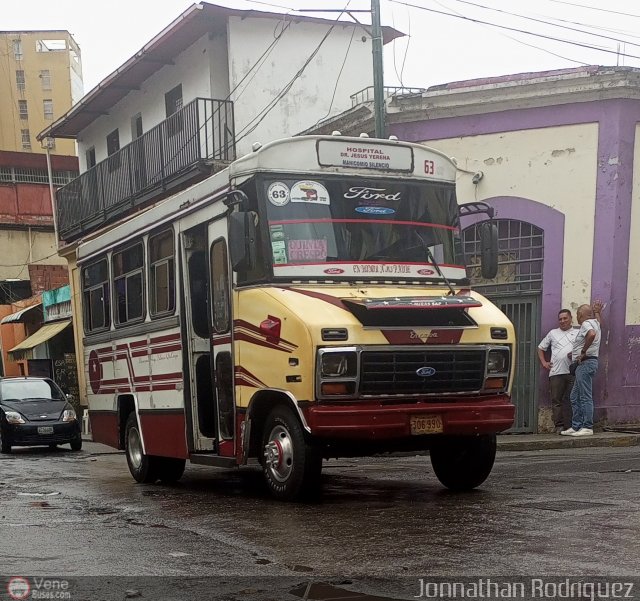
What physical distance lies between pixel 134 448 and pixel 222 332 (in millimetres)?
3135

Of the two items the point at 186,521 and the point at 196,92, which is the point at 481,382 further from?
the point at 196,92

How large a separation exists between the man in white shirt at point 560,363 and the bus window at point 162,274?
22.2 feet

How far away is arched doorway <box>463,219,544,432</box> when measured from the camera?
1573cm

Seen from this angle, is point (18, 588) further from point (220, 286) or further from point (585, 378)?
point (585, 378)

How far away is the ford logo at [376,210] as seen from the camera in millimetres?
8664

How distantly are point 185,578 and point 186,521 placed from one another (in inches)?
90.8

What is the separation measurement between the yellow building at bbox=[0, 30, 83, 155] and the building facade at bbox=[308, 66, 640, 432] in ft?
205

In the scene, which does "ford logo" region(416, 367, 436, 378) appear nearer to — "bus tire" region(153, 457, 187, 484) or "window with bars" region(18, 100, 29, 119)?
"bus tire" region(153, 457, 187, 484)

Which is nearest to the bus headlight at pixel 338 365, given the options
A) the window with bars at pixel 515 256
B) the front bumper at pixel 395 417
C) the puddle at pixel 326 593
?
the front bumper at pixel 395 417

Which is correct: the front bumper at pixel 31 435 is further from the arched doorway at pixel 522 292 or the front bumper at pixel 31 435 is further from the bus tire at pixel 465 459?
the bus tire at pixel 465 459

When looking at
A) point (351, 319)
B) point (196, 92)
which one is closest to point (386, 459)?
point (351, 319)

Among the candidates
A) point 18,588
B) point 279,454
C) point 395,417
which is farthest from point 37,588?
point 395,417

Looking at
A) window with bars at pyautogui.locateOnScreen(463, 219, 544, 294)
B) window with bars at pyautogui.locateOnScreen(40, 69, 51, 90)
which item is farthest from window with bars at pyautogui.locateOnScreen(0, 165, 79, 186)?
window with bars at pyautogui.locateOnScreen(40, 69, 51, 90)

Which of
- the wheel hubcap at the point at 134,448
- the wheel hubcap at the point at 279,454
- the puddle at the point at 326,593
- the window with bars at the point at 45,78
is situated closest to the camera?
the puddle at the point at 326,593
